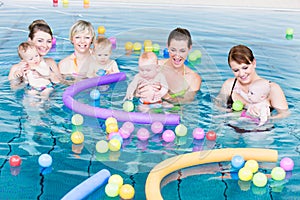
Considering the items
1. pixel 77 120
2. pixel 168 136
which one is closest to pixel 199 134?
pixel 168 136

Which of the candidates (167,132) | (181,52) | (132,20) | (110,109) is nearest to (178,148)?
(167,132)

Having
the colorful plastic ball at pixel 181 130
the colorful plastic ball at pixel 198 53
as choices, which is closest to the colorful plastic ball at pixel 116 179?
the colorful plastic ball at pixel 181 130

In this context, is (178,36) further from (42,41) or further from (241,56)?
(42,41)

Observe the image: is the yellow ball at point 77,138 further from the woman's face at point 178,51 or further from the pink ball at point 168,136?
the woman's face at point 178,51

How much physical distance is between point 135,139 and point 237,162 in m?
0.71

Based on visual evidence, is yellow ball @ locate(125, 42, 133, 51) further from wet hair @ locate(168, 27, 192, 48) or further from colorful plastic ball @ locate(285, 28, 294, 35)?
colorful plastic ball @ locate(285, 28, 294, 35)

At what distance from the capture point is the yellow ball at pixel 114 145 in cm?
340

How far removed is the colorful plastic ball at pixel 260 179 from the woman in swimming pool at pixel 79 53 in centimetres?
208

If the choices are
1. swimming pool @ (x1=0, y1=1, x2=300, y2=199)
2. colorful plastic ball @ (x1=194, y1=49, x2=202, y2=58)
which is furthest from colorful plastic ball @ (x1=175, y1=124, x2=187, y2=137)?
colorful plastic ball @ (x1=194, y1=49, x2=202, y2=58)

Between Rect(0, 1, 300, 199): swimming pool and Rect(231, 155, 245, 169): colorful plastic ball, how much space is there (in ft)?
0.25

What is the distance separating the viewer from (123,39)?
14.4 feet

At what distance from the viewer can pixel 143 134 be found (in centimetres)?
358

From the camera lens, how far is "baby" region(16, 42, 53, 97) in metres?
4.45

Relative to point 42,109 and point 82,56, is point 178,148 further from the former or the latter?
point 82,56
